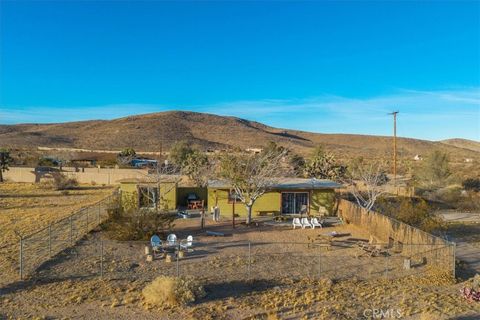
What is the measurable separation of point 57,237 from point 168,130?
103092 mm

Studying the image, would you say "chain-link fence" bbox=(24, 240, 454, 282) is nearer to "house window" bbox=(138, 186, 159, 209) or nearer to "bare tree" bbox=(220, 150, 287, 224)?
"bare tree" bbox=(220, 150, 287, 224)

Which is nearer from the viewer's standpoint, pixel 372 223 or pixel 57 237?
pixel 57 237

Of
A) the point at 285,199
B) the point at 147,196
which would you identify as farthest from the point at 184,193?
the point at 285,199

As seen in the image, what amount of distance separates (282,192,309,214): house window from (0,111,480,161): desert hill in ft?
227

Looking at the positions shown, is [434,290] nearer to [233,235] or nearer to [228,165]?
[233,235]

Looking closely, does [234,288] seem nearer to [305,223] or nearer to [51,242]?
[51,242]

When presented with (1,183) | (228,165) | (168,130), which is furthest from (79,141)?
(228,165)

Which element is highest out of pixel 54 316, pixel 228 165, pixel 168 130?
pixel 168 130

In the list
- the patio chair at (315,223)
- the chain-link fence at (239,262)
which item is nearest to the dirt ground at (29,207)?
the chain-link fence at (239,262)

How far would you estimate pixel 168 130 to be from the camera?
400ft

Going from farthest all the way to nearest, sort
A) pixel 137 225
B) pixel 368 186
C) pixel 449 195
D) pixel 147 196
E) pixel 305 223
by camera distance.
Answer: pixel 449 195 → pixel 147 196 → pixel 368 186 → pixel 305 223 → pixel 137 225

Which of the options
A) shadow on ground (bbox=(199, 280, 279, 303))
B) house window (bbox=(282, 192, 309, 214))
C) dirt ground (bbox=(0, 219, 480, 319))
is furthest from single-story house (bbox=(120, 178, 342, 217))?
shadow on ground (bbox=(199, 280, 279, 303))

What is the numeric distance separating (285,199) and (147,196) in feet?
30.2

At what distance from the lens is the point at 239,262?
16281 mm
